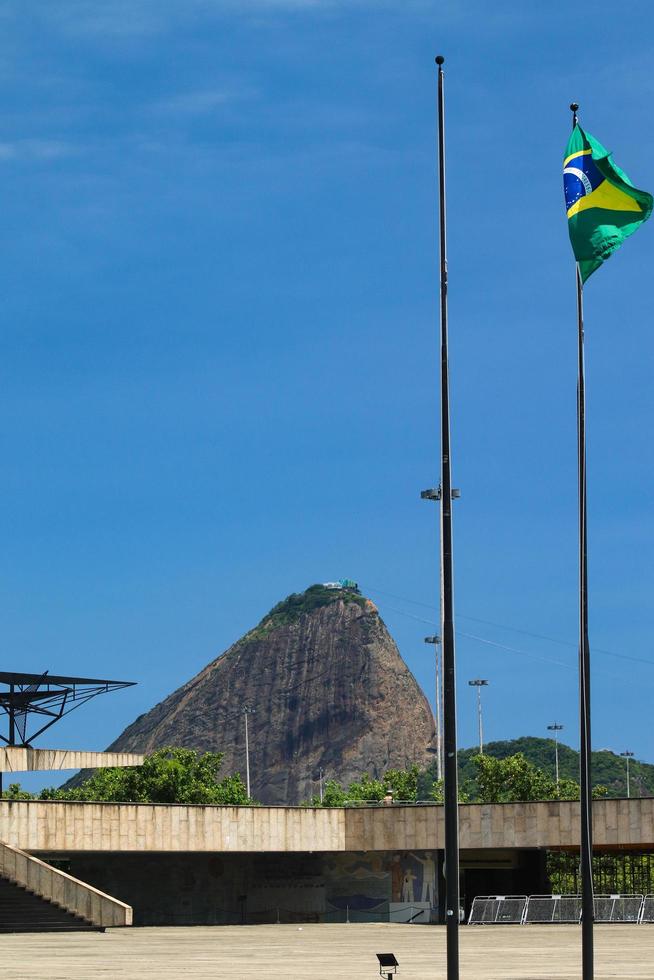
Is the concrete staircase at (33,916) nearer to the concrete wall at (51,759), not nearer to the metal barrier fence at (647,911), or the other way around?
the concrete wall at (51,759)

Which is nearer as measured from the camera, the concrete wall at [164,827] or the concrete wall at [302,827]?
the concrete wall at [164,827]

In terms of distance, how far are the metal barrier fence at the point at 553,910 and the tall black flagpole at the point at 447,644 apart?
3469cm

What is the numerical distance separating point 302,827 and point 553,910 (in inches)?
449

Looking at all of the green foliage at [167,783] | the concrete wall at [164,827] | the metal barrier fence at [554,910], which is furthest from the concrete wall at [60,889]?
the green foliage at [167,783]

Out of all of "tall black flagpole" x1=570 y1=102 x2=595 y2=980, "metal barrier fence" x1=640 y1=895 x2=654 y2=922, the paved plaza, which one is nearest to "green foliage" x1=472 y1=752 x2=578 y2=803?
"metal barrier fence" x1=640 y1=895 x2=654 y2=922

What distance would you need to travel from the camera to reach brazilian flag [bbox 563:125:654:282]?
25438 mm

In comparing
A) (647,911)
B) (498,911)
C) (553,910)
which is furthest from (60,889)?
(647,911)

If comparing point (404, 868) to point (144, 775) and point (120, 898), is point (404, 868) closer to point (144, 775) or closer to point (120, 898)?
point (120, 898)

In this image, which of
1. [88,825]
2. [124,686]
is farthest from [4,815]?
Result: [124,686]

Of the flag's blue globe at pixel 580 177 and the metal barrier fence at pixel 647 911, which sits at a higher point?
the flag's blue globe at pixel 580 177

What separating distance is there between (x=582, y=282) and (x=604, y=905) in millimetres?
35507

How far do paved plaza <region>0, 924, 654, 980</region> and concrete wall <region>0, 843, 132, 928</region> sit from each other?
2.49ft

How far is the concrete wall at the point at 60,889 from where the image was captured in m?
46.7

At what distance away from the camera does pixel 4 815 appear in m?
52.1
